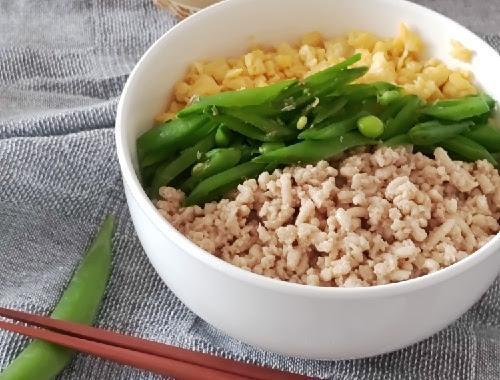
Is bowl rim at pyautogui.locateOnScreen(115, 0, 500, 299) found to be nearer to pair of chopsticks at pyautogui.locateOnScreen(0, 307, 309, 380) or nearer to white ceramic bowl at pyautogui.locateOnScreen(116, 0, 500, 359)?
white ceramic bowl at pyautogui.locateOnScreen(116, 0, 500, 359)

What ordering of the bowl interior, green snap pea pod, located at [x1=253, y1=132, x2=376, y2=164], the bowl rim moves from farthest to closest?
the bowl interior, green snap pea pod, located at [x1=253, y1=132, x2=376, y2=164], the bowl rim

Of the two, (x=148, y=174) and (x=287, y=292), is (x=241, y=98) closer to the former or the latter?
(x=148, y=174)

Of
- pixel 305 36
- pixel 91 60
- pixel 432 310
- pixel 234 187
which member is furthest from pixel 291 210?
pixel 91 60

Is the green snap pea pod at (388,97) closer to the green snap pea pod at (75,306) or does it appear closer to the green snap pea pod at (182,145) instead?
the green snap pea pod at (182,145)

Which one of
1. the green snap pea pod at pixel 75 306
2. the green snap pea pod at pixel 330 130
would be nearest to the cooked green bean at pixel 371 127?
the green snap pea pod at pixel 330 130

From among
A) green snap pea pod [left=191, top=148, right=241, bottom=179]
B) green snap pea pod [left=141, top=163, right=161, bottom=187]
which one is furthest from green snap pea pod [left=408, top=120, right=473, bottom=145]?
green snap pea pod [left=141, top=163, right=161, bottom=187]

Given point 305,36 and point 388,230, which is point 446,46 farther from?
point 388,230
